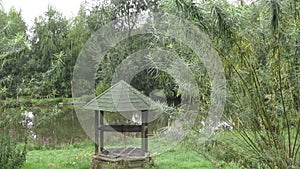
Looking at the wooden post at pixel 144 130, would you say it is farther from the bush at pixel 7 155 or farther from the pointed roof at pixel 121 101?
the bush at pixel 7 155

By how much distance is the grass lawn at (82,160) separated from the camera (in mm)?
5914

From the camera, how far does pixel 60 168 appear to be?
5.77 m

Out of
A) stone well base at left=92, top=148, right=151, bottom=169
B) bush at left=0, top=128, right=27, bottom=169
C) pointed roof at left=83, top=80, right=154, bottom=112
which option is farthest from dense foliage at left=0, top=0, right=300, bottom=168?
bush at left=0, top=128, right=27, bottom=169

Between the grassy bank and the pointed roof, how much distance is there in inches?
37.8

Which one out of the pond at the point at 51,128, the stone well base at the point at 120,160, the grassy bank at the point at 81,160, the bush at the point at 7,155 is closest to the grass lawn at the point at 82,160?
the grassy bank at the point at 81,160

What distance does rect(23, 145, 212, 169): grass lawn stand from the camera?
19.4 feet

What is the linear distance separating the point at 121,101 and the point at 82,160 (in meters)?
1.36

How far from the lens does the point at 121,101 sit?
5.84 m

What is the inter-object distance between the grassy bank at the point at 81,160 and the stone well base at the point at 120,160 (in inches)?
9.5

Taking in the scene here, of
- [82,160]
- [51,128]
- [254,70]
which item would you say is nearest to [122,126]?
[82,160]

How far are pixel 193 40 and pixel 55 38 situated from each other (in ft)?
59.4

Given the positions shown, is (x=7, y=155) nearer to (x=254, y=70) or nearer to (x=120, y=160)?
(x=120, y=160)

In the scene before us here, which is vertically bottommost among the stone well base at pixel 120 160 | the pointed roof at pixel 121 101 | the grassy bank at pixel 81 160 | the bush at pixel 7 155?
the grassy bank at pixel 81 160

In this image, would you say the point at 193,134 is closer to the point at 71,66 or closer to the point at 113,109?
the point at 113,109
